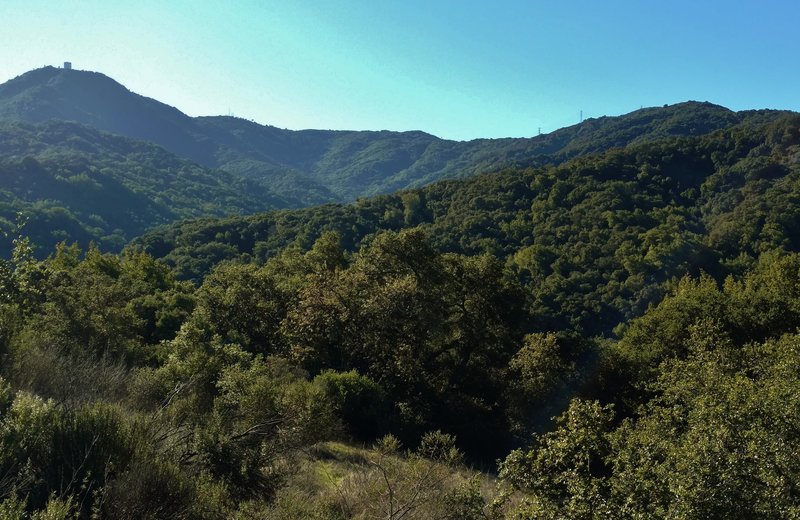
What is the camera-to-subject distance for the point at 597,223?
6419cm

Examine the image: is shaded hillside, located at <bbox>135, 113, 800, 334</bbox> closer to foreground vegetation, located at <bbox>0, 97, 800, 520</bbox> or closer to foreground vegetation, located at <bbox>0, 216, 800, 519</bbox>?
foreground vegetation, located at <bbox>0, 97, 800, 520</bbox>

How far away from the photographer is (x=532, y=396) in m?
19.3

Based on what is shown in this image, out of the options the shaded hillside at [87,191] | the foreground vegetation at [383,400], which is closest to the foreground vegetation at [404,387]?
the foreground vegetation at [383,400]

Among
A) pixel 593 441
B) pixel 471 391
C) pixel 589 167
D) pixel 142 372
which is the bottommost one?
pixel 471 391

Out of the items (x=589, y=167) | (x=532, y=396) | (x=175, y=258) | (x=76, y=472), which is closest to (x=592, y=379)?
(x=532, y=396)

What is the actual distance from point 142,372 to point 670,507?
1233cm

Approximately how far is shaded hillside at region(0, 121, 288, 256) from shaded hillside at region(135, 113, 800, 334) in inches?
1387

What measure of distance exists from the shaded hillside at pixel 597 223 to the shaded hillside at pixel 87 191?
35.2m

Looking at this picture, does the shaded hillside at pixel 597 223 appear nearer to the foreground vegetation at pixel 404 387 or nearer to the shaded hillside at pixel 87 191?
the foreground vegetation at pixel 404 387

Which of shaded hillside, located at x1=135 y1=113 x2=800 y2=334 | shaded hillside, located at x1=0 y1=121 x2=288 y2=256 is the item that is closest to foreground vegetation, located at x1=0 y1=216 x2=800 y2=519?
shaded hillside, located at x1=135 y1=113 x2=800 y2=334

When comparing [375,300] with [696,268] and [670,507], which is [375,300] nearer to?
[670,507]

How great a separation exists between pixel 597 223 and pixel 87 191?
12305 cm

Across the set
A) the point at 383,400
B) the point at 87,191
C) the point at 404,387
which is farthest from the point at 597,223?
the point at 87,191

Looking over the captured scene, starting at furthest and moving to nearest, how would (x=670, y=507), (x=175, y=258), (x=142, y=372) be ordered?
1. (x=175, y=258)
2. (x=142, y=372)
3. (x=670, y=507)
